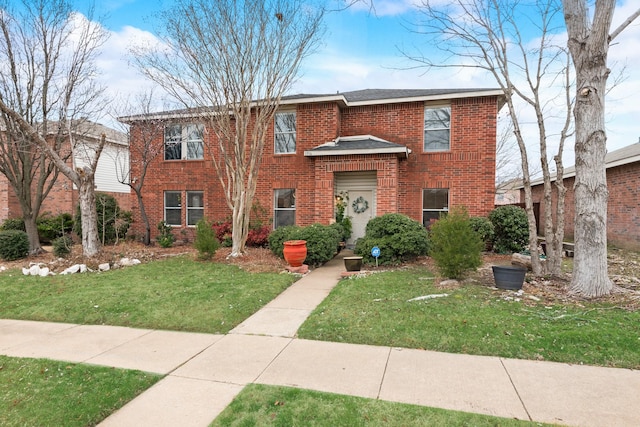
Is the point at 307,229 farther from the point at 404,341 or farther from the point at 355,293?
the point at 404,341

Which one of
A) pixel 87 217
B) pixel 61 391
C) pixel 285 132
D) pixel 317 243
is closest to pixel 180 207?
pixel 87 217

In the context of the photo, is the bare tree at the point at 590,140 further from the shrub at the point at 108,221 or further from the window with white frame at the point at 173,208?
the shrub at the point at 108,221

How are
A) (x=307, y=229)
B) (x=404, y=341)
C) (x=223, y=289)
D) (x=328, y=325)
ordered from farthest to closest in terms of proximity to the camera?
(x=307, y=229) < (x=223, y=289) < (x=328, y=325) < (x=404, y=341)

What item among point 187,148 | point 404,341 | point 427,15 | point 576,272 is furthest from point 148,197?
point 576,272

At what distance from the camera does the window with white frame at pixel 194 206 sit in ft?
44.0

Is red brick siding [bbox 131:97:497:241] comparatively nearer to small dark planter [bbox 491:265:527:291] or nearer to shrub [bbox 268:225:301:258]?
shrub [bbox 268:225:301:258]

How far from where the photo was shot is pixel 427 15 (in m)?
7.41

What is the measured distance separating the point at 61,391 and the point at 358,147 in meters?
9.23

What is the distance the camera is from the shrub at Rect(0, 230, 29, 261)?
9.95m

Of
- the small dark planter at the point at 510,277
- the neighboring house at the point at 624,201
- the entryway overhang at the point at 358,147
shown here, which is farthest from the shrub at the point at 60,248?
the neighboring house at the point at 624,201

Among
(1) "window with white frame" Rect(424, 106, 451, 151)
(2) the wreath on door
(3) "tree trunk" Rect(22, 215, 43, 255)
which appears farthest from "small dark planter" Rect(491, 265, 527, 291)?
(3) "tree trunk" Rect(22, 215, 43, 255)

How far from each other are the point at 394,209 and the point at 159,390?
28.1 feet

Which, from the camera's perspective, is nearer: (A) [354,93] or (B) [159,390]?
(B) [159,390]

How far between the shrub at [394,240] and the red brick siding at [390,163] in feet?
6.06
